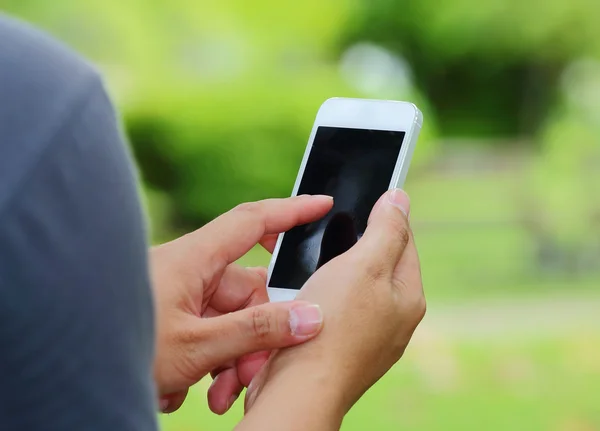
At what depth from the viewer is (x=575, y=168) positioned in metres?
4.84

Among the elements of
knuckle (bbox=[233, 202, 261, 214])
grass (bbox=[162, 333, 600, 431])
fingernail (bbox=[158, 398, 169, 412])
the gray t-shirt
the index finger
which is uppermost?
the gray t-shirt

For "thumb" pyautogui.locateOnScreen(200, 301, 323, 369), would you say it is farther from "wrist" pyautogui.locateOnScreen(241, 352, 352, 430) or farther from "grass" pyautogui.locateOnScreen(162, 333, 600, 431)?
"grass" pyautogui.locateOnScreen(162, 333, 600, 431)

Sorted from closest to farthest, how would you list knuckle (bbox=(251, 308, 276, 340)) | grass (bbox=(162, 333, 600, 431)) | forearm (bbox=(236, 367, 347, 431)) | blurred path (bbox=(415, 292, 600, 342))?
1. forearm (bbox=(236, 367, 347, 431))
2. knuckle (bbox=(251, 308, 276, 340))
3. grass (bbox=(162, 333, 600, 431))
4. blurred path (bbox=(415, 292, 600, 342))

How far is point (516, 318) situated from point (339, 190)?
10.8 feet

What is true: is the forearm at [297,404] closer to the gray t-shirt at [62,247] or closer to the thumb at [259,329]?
the thumb at [259,329]

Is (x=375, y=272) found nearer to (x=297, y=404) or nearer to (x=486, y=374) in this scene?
(x=297, y=404)

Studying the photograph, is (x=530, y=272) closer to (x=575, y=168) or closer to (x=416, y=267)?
(x=575, y=168)

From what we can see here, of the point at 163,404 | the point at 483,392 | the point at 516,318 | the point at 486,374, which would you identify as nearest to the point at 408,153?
the point at 163,404

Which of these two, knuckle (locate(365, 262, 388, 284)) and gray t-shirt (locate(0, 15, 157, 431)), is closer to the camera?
gray t-shirt (locate(0, 15, 157, 431))

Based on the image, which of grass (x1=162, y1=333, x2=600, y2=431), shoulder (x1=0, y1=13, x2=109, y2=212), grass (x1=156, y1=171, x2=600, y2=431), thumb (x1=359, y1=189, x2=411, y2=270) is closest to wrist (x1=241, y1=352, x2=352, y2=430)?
thumb (x1=359, y1=189, x2=411, y2=270)

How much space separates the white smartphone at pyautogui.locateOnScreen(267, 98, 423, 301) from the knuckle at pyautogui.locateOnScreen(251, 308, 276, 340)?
16cm

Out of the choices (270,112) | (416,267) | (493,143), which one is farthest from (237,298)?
(493,143)

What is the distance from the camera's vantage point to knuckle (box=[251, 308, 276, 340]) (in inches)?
26.9

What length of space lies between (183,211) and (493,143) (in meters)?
2.25
